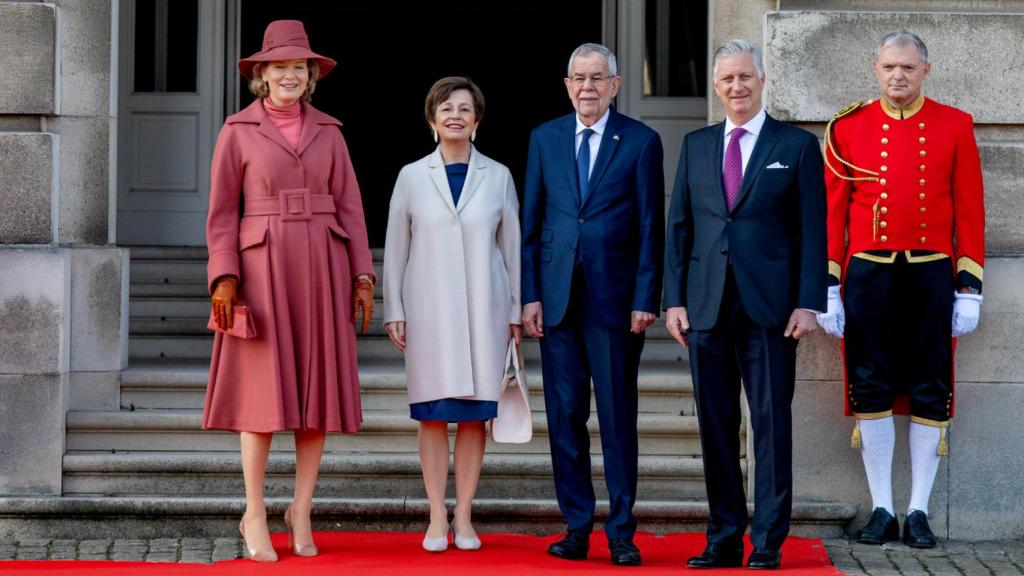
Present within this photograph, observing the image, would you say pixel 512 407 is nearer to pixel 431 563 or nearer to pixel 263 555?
pixel 431 563

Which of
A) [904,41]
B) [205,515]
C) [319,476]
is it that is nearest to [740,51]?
[904,41]

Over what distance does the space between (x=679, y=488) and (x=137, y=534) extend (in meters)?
2.39

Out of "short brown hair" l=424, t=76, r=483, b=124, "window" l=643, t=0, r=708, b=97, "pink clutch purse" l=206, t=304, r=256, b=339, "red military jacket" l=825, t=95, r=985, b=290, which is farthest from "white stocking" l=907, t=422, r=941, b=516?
"window" l=643, t=0, r=708, b=97

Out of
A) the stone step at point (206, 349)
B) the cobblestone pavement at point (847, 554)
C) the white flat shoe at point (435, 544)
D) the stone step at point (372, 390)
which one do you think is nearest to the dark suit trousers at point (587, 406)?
the white flat shoe at point (435, 544)

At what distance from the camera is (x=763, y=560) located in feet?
21.2

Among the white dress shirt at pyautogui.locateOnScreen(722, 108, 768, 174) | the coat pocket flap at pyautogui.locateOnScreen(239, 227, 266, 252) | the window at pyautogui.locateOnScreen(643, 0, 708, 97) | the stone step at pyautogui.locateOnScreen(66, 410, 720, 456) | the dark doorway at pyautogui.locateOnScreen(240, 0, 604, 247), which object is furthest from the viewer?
the dark doorway at pyautogui.locateOnScreen(240, 0, 604, 247)

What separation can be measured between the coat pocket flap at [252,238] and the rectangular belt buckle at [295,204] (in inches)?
4.0

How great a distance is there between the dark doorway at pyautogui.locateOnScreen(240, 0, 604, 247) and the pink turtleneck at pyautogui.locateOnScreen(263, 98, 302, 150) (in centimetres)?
943

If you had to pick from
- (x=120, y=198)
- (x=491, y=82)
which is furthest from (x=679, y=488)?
(x=491, y=82)

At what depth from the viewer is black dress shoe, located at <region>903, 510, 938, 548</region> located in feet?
23.5

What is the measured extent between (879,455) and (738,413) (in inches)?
37.7

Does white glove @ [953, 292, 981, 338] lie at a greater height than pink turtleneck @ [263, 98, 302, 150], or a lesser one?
lesser

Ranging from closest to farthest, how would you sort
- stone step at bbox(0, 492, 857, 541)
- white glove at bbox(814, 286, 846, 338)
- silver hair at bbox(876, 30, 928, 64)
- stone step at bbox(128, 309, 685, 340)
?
silver hair at bbox(876, 30, 928, 64), white glove at bbox(814, 286, 846, 338), stone step at bbox(0, 492, 857, 541), stone step at bbox(128, 309, 685, 340)

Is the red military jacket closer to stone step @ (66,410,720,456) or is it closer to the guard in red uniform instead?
the guard in red uniform
